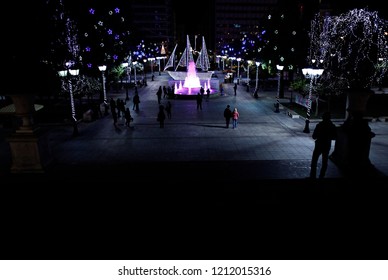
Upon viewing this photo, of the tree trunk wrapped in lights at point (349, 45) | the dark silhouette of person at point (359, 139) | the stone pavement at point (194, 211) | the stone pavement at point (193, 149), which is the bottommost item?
the stone pavement at point (193, 149)

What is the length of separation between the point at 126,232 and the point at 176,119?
16.8 metres

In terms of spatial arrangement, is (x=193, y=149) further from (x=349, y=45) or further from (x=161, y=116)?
(x=349, y=45)

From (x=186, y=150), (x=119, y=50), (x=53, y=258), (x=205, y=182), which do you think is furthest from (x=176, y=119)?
(x=119, y=50)

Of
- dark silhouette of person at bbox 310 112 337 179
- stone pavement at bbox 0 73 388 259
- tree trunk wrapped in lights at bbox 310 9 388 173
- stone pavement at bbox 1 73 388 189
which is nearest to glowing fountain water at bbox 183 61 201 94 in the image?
tree trunk wrapped in lights at bbox 310 9 388 173

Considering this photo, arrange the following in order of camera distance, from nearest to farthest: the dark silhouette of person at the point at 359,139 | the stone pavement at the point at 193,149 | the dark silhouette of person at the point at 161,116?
the dark silhouette of person at the point at 359,139, the stone pavement at the point at 193,149, the dark silhouette of person at the point at 161,116

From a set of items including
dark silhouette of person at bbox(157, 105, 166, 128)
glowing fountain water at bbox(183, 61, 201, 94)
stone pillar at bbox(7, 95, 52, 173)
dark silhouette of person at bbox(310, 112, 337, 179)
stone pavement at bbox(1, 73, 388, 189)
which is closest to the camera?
dark silhouette of person at bbox(310, 112, 337, 179)

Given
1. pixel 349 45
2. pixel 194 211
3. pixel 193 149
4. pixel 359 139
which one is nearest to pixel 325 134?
pixel 359 139

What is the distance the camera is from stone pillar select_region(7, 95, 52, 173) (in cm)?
1159

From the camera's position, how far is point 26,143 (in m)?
11.8

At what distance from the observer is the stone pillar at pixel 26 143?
1159 centimetres

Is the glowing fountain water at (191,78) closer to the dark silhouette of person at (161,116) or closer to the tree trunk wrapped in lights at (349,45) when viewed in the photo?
the tree trunk wrapped in lights at (349,45)

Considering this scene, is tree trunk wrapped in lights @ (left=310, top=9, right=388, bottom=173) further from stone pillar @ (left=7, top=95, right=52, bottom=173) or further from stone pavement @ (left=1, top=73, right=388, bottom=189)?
stone pillar @ (left=7, top=95, right=52, bottom=173)

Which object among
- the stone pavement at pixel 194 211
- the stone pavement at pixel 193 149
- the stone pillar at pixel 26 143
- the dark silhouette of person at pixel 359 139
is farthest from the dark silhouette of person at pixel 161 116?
the dark silhouette of person at pixel 359 139

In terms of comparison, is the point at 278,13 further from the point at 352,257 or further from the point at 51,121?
the point at 352,257
